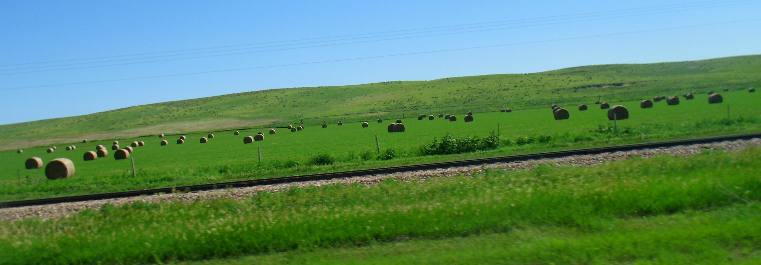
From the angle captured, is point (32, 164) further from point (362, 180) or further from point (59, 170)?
point (362, 180)

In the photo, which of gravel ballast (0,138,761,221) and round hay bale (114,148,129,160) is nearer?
gravel ballast (0,138,761,221)

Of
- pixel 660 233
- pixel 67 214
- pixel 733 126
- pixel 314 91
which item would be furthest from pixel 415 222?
pixel 314 91

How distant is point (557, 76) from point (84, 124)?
123 meters

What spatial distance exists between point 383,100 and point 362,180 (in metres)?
138

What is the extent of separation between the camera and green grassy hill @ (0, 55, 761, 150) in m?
Result: 124

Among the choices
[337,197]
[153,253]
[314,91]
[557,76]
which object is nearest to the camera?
[153,253]

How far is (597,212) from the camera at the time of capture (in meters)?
11.6

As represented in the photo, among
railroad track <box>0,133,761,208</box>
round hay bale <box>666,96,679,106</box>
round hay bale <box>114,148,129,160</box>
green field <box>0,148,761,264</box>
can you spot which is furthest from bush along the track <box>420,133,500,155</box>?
round hay bale <box>666,96,679,106</box>

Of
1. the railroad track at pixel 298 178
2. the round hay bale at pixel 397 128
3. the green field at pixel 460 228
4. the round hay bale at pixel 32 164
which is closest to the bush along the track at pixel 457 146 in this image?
the railroad track at pixel 298 178

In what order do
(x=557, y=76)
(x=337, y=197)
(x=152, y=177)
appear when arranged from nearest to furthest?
(x=337, y=197)
(x=152, y=177)
(x=557, y=76)

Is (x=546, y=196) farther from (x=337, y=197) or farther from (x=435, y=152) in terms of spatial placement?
(x=435, y=152)

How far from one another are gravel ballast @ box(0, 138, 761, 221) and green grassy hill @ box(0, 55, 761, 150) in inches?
3564

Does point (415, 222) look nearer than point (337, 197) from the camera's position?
Yes

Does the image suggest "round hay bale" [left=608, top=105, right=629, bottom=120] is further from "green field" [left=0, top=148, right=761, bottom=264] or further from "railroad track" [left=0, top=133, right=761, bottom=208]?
"green field" [left=0, top=148, right=761, bottom=264]
